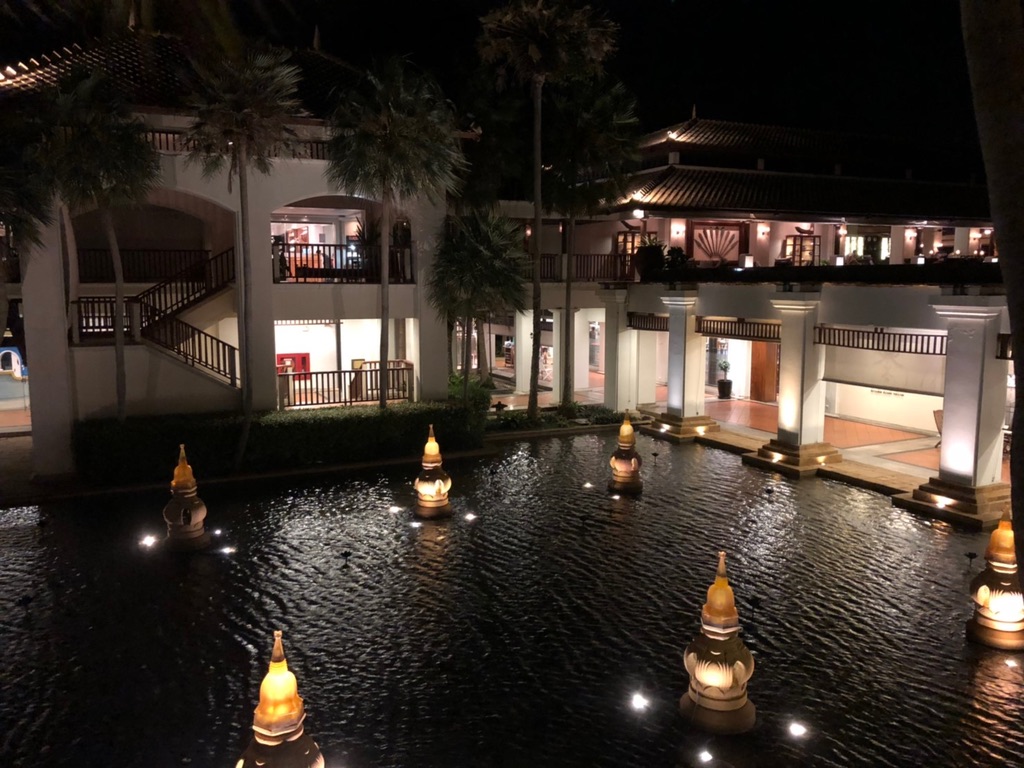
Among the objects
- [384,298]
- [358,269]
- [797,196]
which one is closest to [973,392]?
[384,298]

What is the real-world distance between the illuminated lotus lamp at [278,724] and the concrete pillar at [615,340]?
20684 mm

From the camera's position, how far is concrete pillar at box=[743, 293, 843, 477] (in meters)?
18.7

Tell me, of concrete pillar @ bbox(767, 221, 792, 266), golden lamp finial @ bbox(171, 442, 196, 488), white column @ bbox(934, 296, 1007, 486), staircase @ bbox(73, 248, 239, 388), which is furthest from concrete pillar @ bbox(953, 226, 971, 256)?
golden lamp finial @ bbox(171, 442, 196, 488)

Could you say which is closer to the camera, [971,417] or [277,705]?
[277,705]

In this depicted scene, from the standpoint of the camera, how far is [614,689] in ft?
28.1

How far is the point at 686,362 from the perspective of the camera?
22.9 metres

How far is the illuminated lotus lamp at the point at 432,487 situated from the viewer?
1464cm

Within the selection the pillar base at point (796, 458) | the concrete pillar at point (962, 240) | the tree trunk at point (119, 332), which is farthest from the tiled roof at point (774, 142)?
the tree trunk at point (119, 332)

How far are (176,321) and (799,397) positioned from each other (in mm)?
14848

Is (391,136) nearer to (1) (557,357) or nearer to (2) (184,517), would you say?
(2) (184,517)

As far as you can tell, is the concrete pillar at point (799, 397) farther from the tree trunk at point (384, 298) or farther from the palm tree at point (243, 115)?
the palm tree at point (243, 115)

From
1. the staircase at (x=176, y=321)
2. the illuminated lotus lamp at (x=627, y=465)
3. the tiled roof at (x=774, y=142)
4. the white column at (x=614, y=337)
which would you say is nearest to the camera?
the illuminated lotus lamp at (x=627, y=465)

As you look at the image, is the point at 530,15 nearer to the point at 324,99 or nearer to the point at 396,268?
the point at 324,99

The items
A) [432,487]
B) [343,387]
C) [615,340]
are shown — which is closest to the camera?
[432,487]
